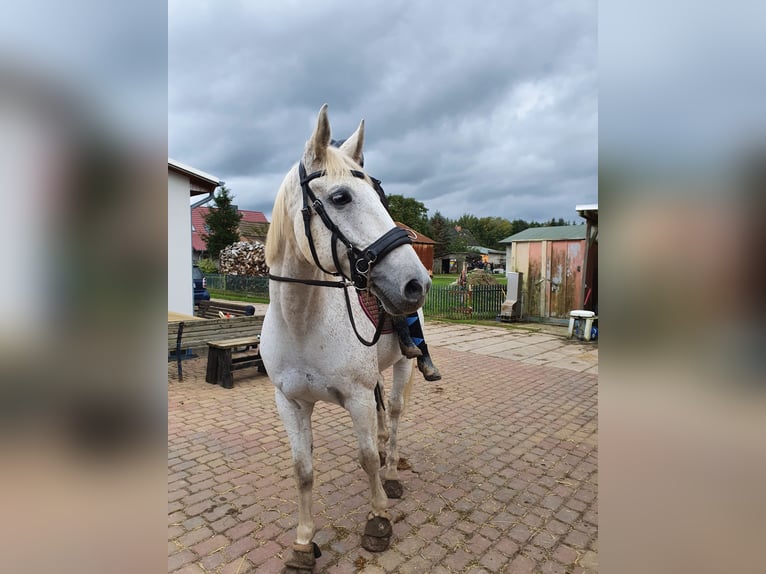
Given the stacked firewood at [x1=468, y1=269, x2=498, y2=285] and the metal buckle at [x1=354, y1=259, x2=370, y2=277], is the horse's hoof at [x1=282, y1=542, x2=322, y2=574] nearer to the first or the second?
the metal buckle at [x1=354, y1=259, x2=370, y2=277]

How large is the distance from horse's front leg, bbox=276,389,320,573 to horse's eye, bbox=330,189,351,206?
1.32 m

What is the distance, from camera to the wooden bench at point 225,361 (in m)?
6.34

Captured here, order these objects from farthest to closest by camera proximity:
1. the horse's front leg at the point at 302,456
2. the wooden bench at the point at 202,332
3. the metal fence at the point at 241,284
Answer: the metal fence at the point at 241,284 → the wooden bench at the point at 202,332 → the horse's front leg at the point at 302,456

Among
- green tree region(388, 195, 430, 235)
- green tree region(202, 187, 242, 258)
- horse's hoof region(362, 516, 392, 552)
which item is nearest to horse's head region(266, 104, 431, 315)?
horse's hoof region(362, 516, 392, 552)

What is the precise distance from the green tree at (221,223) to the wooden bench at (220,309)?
61.3 ft

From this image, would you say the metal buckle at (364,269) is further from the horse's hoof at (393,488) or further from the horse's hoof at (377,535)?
the horse's hoof at (393,488)

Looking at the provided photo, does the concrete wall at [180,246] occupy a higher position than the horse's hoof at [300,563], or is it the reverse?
the concrete wall at [180,246]

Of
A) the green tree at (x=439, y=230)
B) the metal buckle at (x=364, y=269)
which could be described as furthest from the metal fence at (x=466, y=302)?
the green tree at (x=439, y=230)

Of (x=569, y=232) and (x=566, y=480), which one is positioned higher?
(x=569, y=232)
